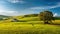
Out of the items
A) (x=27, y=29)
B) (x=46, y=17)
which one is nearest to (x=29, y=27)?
(x=27, y=29)

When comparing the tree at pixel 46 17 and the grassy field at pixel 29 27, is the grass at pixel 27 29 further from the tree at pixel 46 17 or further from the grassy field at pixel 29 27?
the tree at pixel 46 17

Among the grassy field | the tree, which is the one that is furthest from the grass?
the tree

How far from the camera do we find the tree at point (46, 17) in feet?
9.95

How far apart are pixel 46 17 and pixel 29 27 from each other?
0.42 metres

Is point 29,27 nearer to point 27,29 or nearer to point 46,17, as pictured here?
point 27,29

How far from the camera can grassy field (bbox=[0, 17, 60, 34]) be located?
2.97 m

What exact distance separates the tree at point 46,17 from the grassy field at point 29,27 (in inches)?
3.3

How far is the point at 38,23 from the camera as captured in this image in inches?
120

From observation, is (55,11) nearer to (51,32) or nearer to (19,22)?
(51,32)

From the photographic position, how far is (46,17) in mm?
3053

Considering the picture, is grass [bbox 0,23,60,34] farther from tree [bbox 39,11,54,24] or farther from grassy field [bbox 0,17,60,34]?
tree [bbox 39,11,54,24]

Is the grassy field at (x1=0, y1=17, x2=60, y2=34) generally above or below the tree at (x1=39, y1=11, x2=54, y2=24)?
below

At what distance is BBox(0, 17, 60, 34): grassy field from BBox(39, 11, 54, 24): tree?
0.28ft

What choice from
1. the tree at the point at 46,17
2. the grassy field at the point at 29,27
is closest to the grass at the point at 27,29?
the grassy field at the point at 29,27
